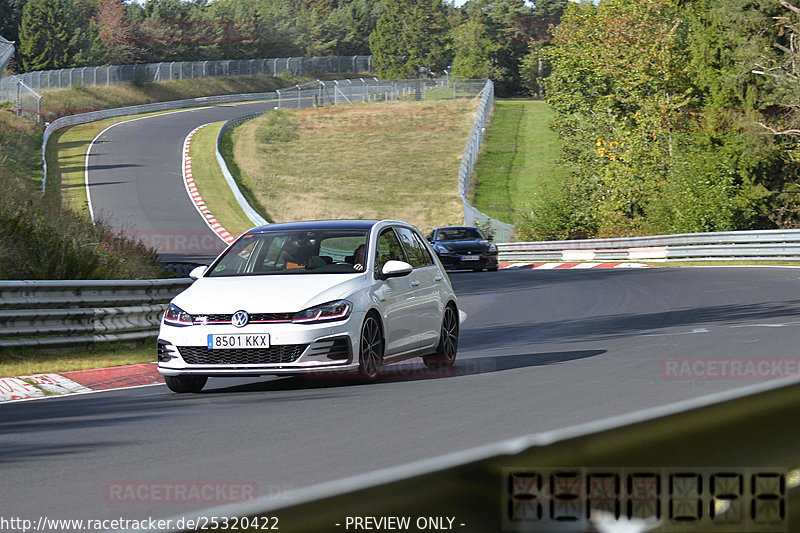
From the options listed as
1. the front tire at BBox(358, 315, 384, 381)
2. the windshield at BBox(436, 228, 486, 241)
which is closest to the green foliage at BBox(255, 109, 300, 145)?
the windshield at BBox(436, 228, 486, 241)

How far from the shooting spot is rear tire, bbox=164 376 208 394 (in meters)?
10.6

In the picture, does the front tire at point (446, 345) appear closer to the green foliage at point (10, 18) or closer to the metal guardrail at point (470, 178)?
the metal guardrail at point (470, 178)

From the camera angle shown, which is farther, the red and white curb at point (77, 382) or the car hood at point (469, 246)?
the car hood at point (469, 246)

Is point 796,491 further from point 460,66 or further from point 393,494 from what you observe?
point 460,66

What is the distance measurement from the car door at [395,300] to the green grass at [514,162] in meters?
39.6

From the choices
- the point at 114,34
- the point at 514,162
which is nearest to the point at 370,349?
the point at 514,162

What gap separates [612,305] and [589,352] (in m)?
7.96

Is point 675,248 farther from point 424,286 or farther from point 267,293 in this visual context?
point 267,293

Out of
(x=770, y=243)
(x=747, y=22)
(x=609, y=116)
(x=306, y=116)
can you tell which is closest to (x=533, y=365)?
(x=770, y=243)

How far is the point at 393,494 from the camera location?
7.12ft

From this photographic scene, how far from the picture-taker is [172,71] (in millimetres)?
106938

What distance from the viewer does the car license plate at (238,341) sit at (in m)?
9.99

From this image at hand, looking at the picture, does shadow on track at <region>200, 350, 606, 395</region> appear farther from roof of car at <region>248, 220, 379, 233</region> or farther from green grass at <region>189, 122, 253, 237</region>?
green grass at <region>189, 122, 253, 237</region>

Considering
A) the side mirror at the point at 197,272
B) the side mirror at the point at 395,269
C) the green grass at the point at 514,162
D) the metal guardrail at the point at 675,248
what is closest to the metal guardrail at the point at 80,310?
the side mirror at the point at 197,272
